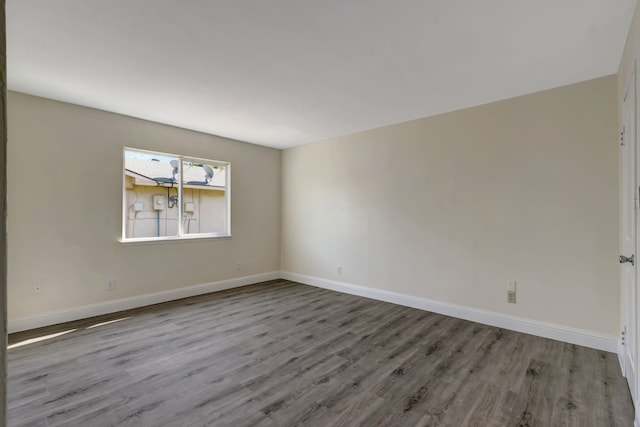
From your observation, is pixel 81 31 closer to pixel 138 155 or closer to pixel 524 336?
pixel 138 155

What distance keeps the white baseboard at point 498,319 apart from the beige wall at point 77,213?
2.53 meters

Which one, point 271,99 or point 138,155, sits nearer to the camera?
point 271,99

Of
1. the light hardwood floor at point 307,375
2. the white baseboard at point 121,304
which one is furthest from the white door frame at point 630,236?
the white baseboard at point 121,304

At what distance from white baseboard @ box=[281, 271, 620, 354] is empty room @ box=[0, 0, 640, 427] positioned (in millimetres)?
18

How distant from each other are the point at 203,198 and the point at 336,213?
214 cm

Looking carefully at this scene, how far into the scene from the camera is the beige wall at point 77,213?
Result: 3.12 m

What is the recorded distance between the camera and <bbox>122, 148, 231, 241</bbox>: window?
13.0ft

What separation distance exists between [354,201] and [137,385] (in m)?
3.37

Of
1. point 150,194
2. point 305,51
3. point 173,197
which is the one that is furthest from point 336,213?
point 305,51

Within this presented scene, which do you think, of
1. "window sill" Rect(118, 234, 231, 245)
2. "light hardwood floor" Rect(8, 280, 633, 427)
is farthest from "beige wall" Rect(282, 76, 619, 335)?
"window sill" Rect(118, 234, 231, 245)

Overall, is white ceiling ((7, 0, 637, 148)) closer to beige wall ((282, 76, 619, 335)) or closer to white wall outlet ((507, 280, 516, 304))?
beige wall ((282, 76, 619, 335))

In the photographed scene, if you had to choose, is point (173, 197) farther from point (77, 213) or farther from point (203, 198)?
point (77, 213)

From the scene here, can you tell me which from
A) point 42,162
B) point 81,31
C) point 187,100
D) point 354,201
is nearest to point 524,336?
point 354,201

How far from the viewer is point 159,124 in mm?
4133
